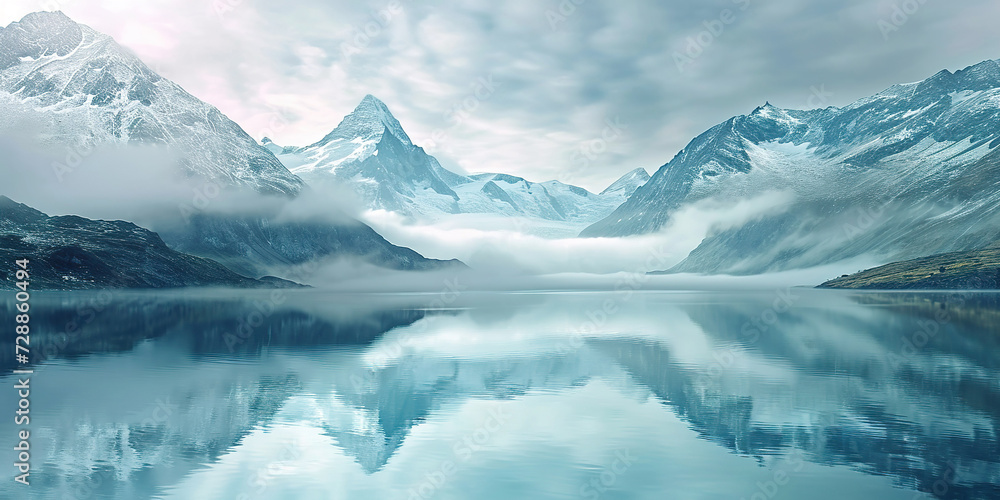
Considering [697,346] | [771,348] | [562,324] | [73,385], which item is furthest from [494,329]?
[73,385]

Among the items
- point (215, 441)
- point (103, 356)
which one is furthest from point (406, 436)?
point (103, 356)

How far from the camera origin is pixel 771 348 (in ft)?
331

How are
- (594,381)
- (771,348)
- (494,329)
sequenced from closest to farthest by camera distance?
(594,381) < (771,348) < (494,329)

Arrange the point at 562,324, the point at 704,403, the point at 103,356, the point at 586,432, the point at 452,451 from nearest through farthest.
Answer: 1. the point at 452,451
2. the point at 586,432
3. the point at 704,403
4. the point at 103,356
5. the point at 562,324

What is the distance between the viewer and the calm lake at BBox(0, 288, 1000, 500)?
38.7m

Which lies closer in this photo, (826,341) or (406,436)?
(406,436)

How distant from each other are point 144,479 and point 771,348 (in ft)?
294

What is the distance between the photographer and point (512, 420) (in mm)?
55219

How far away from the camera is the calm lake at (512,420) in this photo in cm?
3872

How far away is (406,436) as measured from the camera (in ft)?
167

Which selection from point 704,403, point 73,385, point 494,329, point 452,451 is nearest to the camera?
point 452,451

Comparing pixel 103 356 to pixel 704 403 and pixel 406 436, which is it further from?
pixel 704 403

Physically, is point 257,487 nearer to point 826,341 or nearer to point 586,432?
point 586,432

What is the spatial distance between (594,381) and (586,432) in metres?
23.6
